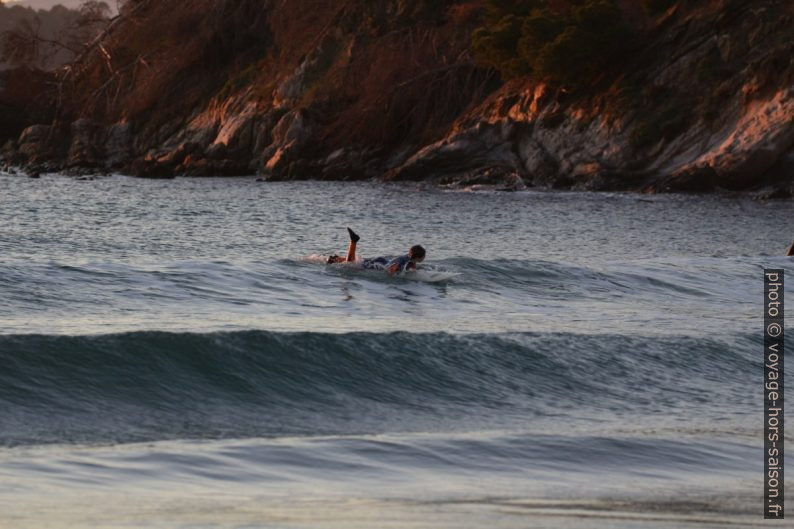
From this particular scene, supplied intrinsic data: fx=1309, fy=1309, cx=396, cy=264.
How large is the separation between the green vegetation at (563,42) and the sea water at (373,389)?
69.3 ft

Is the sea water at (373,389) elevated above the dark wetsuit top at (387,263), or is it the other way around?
the dark wetsuit top at (387,263)

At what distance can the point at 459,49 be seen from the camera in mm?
55781

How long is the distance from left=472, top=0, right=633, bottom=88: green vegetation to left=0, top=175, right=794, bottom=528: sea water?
21.1m

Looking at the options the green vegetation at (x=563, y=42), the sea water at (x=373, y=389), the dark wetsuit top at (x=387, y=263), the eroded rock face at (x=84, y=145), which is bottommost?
the sea water at (x=373, y=389)

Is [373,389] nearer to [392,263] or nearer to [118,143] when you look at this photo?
[392,263]

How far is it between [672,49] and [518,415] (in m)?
37.4

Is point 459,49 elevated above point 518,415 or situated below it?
above

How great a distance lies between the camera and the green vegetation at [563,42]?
1801 inches

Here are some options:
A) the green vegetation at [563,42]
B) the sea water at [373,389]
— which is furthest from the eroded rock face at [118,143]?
the sea water at [373,389]

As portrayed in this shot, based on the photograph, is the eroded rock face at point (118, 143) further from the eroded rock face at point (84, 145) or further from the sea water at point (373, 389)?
the sea water at point (373, 389)

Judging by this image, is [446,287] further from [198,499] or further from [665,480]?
[198,499]

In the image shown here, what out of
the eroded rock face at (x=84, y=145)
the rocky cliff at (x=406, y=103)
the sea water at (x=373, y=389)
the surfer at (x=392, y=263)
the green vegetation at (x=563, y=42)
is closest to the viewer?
the sea water at (x=373, y=389)

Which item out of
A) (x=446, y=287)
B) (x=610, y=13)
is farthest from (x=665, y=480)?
(x=610, y=13)

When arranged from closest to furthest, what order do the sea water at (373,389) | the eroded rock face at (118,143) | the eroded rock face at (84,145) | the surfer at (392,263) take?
the sea water at (373,389), the surfer at (392,263), the eroded rock face at (84,145), the eroded rock face at (118,143)
